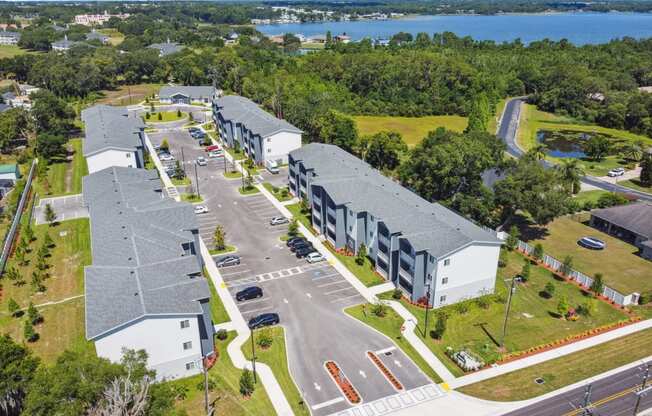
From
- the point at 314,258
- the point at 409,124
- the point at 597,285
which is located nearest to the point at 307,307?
the point at 314,258

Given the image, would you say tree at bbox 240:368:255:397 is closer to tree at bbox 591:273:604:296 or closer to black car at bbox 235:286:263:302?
black car at bbox 235:286:263:302

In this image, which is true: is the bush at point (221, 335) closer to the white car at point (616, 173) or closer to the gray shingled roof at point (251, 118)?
the gray shingled roof at point (251, 118)

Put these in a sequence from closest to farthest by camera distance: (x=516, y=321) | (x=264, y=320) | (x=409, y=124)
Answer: (x=264, y=320)
(x=516, y=321)
(x=409, y=124)

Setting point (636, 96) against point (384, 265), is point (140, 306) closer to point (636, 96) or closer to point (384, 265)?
point (384, 265)

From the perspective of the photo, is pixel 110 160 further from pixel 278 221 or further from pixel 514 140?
pixel 514 140

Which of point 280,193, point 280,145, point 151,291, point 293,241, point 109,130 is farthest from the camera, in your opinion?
point 280,145

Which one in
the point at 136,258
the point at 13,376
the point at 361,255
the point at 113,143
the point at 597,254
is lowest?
the point at 597,254

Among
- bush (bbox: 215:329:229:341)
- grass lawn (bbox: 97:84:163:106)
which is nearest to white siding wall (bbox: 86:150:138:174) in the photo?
bush (bbox: 215:329:229:341)
